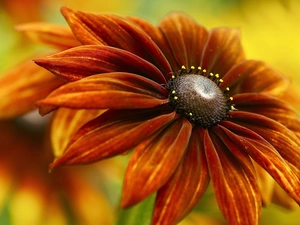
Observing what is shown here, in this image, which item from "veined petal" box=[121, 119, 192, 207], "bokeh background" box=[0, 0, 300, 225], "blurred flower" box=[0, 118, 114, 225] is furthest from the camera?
"bokeh background" box=[0, 0, 300, 225]

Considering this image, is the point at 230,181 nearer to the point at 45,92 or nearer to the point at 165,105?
the point at 165,105

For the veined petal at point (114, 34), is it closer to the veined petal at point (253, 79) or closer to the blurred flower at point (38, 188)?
the veined petal at point (253, 79)

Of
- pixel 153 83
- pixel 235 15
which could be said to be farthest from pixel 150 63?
pixel 235 15

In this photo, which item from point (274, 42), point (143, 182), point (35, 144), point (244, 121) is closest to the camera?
point (143, 182)

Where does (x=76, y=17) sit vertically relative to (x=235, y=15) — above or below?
above

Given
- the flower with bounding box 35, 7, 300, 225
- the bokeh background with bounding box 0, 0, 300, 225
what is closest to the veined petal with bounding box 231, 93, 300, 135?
the flower with bounding box 35, 7, 300, 225

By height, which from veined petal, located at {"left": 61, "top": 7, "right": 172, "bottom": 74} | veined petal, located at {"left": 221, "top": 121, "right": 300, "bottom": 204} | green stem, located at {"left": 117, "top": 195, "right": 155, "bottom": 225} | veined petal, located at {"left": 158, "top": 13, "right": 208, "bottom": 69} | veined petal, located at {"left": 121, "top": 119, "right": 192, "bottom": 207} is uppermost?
veined petal, located at {"left": 61, "top": 7, "right": 172, "bottom": 74}

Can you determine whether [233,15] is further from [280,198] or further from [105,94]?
[105,94]

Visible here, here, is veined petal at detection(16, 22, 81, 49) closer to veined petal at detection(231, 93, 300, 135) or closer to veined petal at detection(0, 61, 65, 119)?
veined petal at detection(0, 61, 65, 119)
